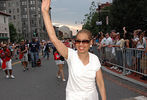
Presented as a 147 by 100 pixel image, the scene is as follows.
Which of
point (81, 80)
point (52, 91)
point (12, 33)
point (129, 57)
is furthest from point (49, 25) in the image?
point (12, 33)

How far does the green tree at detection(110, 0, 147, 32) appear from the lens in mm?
26797

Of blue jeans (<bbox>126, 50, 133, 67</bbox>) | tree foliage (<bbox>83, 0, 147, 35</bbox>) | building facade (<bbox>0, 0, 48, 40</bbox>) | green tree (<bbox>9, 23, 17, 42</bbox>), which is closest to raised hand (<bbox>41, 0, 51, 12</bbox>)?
blue jeans (<bbox>126, 50, 133, 67</bbox>)

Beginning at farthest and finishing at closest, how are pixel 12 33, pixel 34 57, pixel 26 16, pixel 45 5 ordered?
pixel 26 16 → pixel 12 33 → pixel 34 57 → pixel 45 5

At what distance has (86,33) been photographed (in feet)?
6.82

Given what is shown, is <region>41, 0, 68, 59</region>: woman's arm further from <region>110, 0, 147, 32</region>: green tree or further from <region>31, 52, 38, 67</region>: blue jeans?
<region>110, 0, 147, 32</region>: green tree

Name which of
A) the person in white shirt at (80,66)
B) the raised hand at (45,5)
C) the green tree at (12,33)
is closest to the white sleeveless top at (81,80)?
the person in white shirt at (80,66)

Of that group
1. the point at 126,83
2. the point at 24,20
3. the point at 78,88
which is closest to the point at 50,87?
the point at 126,83

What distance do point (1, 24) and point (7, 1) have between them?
44.4 m

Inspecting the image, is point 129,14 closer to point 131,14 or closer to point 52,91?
point 131,14

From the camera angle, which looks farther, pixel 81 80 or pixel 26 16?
pixel 26 16

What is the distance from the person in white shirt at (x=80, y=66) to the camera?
1971mm

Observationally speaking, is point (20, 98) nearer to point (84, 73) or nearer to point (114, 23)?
point (84, 73)

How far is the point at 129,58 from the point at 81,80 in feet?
19.1

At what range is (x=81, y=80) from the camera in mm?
1986
